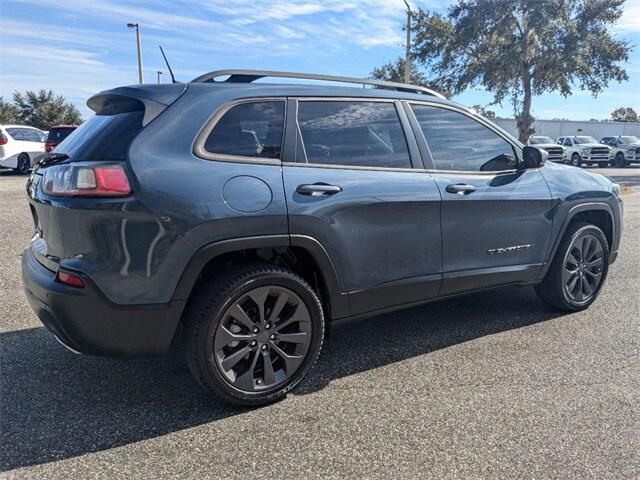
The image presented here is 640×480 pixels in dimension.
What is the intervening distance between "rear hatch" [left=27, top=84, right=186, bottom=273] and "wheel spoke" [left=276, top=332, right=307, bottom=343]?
107 centimetres

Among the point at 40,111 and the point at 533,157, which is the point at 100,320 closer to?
the point at 533,157

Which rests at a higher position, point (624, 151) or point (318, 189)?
point (318, 189)

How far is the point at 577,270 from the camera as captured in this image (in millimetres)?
4562

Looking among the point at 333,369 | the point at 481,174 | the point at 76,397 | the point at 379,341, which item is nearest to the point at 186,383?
the point at 76,397

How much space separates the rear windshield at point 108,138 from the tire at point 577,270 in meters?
3.48

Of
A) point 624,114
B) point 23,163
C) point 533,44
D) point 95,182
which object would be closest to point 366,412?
point 95,182

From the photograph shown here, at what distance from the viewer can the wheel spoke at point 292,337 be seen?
305cm

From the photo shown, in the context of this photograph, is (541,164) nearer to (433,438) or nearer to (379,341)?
(379,341)

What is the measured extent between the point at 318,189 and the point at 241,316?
2.76ft

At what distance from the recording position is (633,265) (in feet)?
20.8

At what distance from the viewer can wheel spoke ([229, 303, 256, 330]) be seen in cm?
286

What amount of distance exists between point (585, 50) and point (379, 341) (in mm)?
25195

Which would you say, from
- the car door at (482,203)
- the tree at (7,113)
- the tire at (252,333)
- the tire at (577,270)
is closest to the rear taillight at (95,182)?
the tire at (252,333)

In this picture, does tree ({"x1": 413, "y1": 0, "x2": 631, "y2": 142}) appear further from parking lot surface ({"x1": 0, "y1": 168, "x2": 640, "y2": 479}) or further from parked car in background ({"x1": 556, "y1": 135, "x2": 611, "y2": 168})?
parking lot surface ({"x1": 0, "y1": 168, "x2": 640, "y2": 479})
